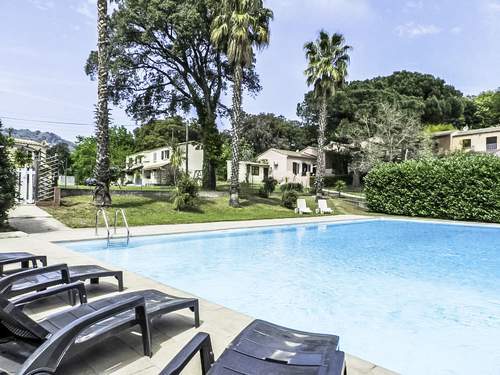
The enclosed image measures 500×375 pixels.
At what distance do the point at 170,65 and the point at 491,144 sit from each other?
3329 cm

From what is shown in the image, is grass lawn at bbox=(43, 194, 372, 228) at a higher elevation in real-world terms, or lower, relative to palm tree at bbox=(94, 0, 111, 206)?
lower

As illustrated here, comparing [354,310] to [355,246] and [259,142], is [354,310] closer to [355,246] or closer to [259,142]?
[355,246]

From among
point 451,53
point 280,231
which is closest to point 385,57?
point 451,53

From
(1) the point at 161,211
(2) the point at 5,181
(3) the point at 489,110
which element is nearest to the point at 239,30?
(1) the point at 161,211

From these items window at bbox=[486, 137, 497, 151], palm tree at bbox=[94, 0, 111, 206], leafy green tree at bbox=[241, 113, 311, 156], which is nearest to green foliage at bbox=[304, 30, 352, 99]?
palm tree at bbox=[94, 0, 111, 206]

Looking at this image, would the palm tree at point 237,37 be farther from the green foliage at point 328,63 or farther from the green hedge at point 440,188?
the green hedge at point 440,188

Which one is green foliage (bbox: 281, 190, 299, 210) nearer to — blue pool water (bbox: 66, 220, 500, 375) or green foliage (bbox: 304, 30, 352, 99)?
green foliage (bbox: 304, 30, 352, 99)

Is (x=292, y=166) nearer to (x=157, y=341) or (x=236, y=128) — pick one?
(x=236, y=128)

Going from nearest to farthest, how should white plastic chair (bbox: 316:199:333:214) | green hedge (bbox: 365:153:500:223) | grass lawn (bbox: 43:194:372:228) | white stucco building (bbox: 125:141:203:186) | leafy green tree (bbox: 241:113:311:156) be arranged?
grass lawn (bbox: 43:194:372:228)
green hedge (bbox: 365:153:500:223)
white plastic chair (bbox: 316:199:333:214)
white stucco building (bbox: 125:141:203:186)
leafy green tree (bbox: 241:113:311:156)

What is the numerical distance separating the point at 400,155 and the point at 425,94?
2090 centimetres

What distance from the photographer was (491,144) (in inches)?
1398

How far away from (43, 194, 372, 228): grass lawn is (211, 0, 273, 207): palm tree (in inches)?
58.2

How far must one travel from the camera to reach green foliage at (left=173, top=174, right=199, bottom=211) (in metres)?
17.6

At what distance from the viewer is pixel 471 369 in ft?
12.9
